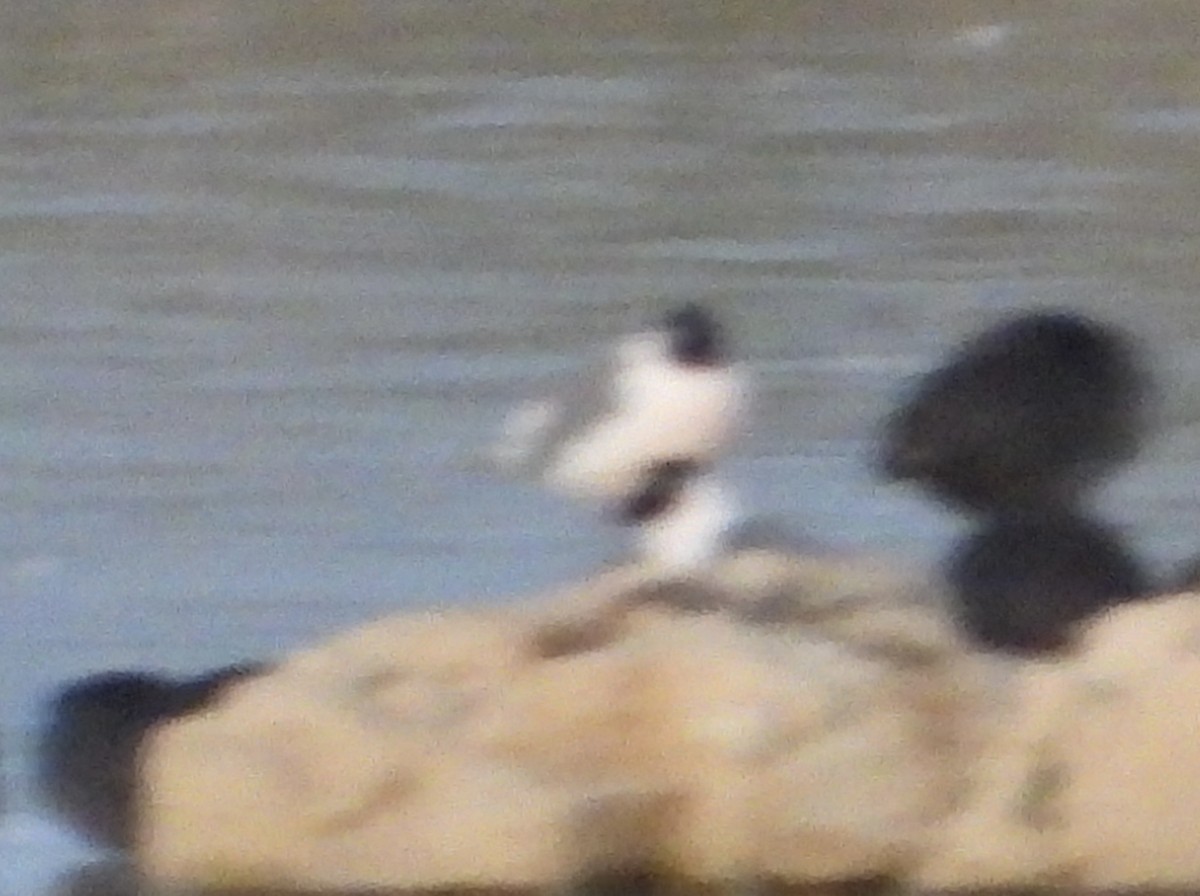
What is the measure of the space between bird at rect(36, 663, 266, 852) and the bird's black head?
0.30m

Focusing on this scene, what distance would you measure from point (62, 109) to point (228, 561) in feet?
1.02

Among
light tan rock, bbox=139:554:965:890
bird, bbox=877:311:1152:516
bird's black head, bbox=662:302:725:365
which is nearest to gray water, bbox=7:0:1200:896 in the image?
bird's black head, bbox=662:302:725:365

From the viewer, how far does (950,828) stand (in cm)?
75

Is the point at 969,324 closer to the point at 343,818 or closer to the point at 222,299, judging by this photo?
the point at 222,299

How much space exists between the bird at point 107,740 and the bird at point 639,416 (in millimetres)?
218

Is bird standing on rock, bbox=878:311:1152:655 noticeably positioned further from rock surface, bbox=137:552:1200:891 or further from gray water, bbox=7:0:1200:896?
gray water, bbox=7:0:1200:896

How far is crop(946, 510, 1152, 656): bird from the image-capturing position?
85 cm

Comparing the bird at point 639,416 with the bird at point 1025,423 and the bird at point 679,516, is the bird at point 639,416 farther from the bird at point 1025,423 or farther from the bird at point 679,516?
the bird at point 1025,423

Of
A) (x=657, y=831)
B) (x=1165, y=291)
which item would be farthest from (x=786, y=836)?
(x=1165, y=291)

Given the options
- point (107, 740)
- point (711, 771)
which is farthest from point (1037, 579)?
point (107, 740)

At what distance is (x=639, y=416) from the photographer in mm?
1045

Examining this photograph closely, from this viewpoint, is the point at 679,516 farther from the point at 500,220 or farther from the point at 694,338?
the point at 500,220

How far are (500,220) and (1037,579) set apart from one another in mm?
509

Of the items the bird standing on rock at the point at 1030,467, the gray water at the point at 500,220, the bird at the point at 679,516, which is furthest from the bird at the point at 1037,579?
the gray water at the point at 500,220
